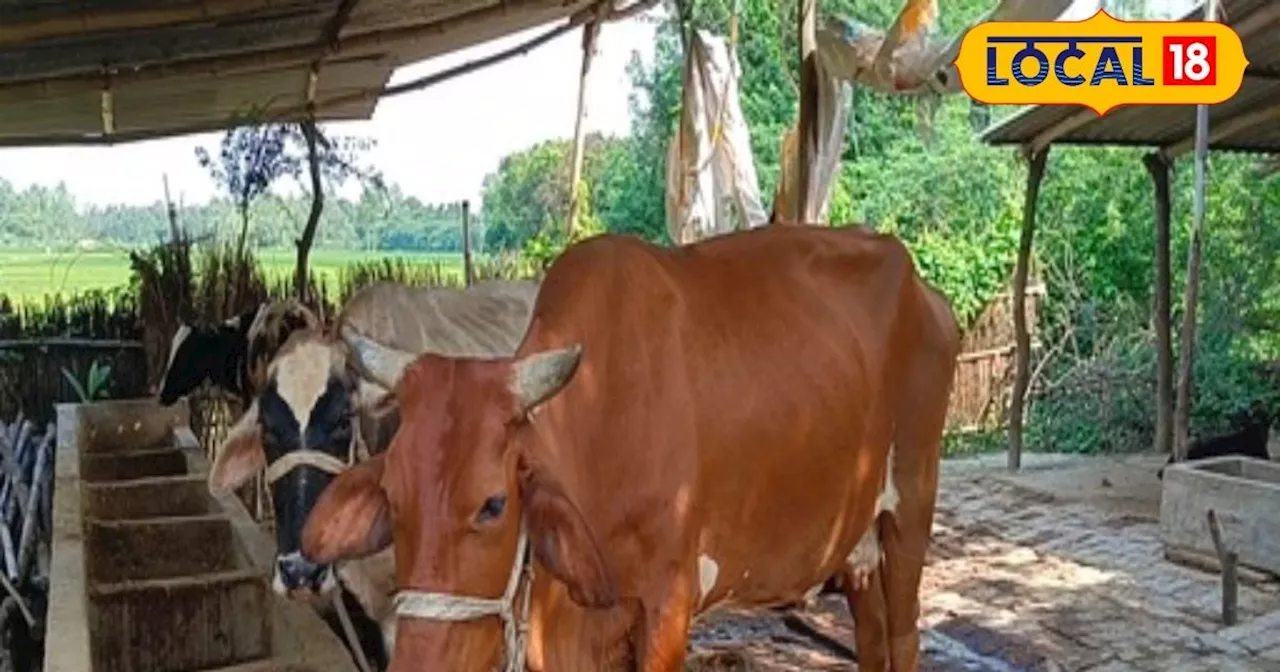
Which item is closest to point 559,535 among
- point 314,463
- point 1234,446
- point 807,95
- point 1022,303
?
point 314,463

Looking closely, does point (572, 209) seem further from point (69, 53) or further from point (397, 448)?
point (397, 448)

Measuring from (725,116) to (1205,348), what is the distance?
539 centimetres

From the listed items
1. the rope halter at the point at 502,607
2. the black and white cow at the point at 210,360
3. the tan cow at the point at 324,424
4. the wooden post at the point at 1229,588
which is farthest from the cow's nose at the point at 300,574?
the wooden post at the point at 1229,588

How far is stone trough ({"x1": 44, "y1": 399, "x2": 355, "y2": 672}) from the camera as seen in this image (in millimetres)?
3348

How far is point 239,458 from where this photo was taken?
3.48 meters

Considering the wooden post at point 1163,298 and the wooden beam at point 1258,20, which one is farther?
the wooden post at point 1163,298

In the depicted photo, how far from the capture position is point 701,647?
5.12m

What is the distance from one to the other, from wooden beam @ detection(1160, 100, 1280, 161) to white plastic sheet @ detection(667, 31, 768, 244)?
128 inches

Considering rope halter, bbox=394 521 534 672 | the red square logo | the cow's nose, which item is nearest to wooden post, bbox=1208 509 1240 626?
the red square logo

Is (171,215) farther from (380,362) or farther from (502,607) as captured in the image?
(502,607)

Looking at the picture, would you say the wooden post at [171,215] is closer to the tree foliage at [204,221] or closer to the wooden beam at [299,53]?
the tree foliage at [204,221]

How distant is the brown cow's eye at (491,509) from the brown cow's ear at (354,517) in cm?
16

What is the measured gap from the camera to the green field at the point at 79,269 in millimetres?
7918

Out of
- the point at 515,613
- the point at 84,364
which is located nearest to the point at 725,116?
the point at 84,364
